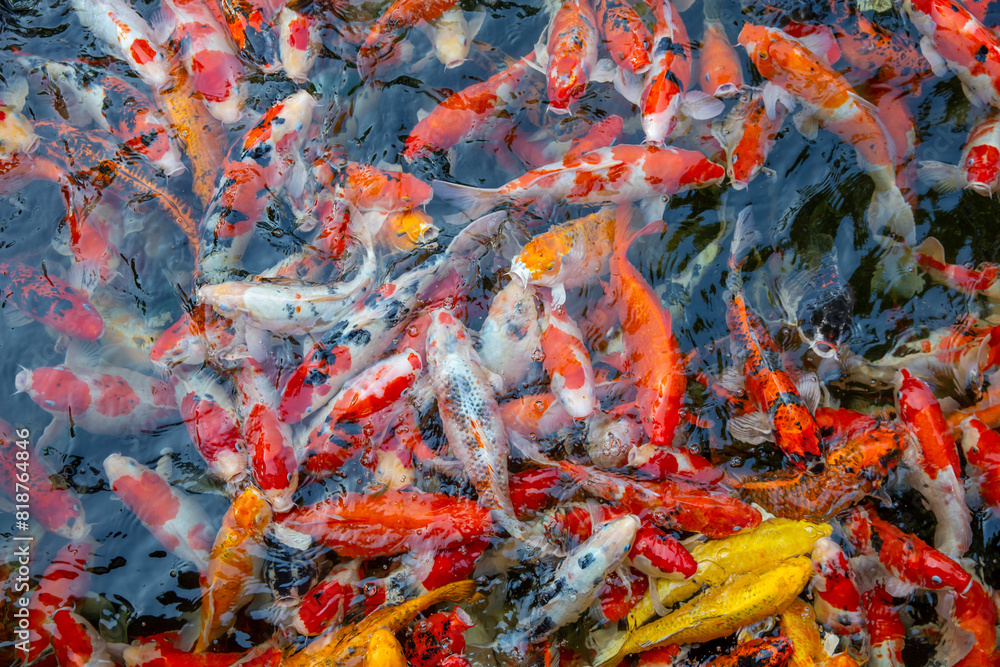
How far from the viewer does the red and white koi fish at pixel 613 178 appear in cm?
409

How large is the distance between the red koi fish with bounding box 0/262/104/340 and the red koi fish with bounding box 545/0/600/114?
3531 mm

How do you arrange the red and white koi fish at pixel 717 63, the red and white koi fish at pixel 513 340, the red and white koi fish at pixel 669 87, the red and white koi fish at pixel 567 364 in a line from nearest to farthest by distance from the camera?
the red and white koi fish at pixel 567 364, the red and white koi fish at pixel 513 340, the red and white koi fish at pixel 669 87, the red and white koi fish at pixel 717 63

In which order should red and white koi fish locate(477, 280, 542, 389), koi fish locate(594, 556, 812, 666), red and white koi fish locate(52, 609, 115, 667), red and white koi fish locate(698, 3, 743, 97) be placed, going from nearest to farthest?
koi fish locate(594, 556, 812, 666) → red and white koi fish locate(52, 609, 115, 667) → red and white koi fish locate(477, 280, 542, 389) → red and white koi fish locate(698, 3, 743, 97)

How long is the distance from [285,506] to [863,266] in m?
4.16

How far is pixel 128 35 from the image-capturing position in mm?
4551

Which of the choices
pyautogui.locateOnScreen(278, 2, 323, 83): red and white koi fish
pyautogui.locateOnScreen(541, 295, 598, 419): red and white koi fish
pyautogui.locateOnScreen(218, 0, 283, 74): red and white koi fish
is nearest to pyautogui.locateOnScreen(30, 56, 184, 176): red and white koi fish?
pyautogui.locateOnScreen(218, 0, 283, 74): red and white koi fish

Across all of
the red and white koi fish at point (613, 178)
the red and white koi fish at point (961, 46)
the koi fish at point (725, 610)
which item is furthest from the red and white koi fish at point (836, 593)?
the red and white koi fish at point (961, 46)

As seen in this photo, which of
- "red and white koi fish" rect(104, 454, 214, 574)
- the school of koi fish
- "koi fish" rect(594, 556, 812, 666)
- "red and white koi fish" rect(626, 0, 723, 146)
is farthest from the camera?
"red and white koi fish" rect(626, 0, 723, 146)

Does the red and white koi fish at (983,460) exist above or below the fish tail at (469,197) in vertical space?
below

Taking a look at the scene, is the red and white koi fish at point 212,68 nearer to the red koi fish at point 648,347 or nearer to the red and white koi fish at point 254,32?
the red and white koi fish at point 254,32

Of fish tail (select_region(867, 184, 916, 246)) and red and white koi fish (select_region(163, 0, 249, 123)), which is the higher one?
red and white koi fish (select_region(163, 0, 249, 123))

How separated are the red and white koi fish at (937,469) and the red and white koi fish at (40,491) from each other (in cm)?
517

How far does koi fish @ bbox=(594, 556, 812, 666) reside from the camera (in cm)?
331

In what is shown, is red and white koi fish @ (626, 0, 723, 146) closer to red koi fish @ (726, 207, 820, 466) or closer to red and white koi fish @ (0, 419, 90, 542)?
red koi fish @ (726, 207, 820, 466)
